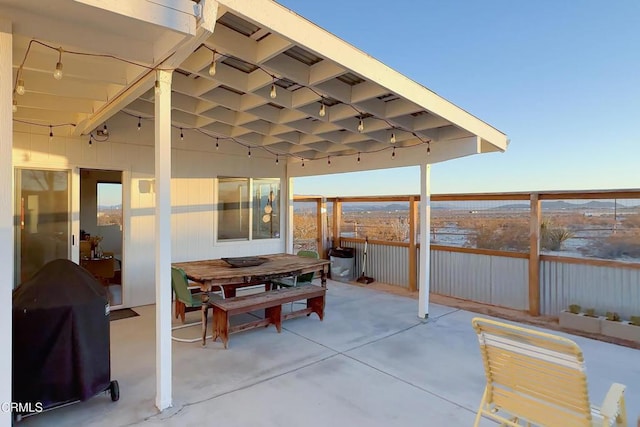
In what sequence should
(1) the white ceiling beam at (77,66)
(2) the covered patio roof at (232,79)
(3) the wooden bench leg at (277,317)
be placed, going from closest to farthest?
1. (2) the covered patio roof at (232,79)
2. (1) the white ceiling beam at (77,66)
3. (3) the wooden bench leg at (277,317)

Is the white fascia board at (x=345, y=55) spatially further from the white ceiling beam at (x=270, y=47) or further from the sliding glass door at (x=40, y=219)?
the sliding glass door at (x=40, y=219)

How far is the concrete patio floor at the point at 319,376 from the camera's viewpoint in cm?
260

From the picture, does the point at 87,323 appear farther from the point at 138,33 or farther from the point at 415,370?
the point at 415,370

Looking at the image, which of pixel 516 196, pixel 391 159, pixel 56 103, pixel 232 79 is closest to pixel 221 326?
pixel 232 79

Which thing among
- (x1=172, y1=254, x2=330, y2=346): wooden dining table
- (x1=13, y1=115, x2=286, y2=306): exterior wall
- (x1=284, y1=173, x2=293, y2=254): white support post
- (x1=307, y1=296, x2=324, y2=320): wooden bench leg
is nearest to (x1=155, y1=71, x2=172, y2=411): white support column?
(x1=172, y1=254, x2=330, y2=346): wooden dining table

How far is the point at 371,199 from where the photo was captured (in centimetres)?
759

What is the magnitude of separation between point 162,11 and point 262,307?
3.21 m

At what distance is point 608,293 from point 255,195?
224 inches

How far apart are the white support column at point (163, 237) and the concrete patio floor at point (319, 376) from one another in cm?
23

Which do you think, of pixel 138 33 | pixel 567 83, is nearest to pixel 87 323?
pixel 138 33

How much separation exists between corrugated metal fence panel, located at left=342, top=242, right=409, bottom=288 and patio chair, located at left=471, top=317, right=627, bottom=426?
5.06 meters

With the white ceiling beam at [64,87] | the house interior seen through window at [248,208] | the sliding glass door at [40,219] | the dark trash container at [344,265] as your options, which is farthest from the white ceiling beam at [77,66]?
the dark trash container at [344,265]

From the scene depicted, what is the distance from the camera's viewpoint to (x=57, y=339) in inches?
93.6

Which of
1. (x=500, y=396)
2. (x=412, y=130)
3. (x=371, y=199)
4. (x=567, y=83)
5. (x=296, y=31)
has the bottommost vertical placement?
(x=500, y=396)
